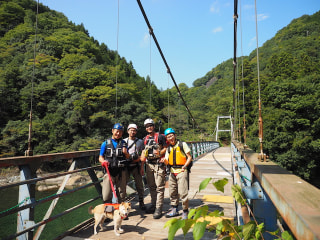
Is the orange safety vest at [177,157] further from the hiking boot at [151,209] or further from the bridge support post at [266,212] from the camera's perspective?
the bridge support post at [266,212]

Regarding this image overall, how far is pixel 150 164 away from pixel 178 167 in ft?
1.76

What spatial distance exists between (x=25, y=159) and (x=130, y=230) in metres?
1.49

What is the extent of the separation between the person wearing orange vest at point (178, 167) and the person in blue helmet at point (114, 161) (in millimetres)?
639

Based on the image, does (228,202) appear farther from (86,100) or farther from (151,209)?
(86,100)

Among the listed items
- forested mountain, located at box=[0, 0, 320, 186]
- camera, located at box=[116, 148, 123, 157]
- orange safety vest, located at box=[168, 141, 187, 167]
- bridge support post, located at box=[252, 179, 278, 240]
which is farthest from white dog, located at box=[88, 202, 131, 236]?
forested mountain, located at box=[0, 0, 320, 186]

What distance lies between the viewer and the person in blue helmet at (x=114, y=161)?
2.86 m

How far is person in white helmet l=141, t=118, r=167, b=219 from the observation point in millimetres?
3172

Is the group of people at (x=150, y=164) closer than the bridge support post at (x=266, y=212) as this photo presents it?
No

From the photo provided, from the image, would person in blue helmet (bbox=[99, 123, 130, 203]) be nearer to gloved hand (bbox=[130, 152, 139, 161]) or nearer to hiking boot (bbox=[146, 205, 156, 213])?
gloved hand (bbox=[130, 152, 139, 161])

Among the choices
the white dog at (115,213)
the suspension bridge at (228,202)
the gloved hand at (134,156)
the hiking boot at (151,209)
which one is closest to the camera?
the suspension bridge at (228,202)

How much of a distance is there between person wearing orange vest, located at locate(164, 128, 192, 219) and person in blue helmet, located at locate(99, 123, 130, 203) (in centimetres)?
64

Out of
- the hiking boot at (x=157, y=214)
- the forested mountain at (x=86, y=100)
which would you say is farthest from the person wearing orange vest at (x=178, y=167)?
the forested mountain at (x=86, y=100)

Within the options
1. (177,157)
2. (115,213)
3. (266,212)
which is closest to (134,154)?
(177,157)

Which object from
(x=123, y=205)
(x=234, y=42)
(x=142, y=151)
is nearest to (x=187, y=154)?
(x=142, y=151)
